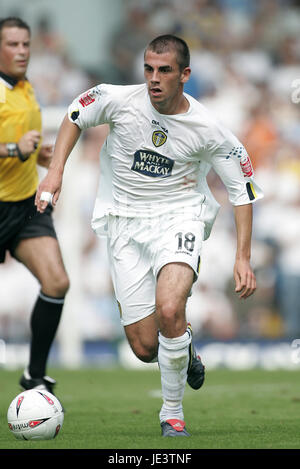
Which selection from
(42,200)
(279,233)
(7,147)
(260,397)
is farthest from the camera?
(279,233)

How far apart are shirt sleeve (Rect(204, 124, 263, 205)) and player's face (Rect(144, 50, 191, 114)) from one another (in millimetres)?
424

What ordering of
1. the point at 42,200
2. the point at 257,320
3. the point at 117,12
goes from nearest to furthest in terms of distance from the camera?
the point at 42,200 < the point at 257,320 < the point at 117,12

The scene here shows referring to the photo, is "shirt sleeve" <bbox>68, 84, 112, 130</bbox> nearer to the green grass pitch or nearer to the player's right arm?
the player's right arm

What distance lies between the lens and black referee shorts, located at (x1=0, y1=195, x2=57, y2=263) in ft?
26.7

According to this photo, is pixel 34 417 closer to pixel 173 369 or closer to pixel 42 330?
pixel 173 369

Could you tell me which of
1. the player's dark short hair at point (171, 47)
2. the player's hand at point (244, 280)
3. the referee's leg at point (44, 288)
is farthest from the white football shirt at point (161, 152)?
the referee's leg at point (44, 288)

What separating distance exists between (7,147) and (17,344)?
6.49 meters

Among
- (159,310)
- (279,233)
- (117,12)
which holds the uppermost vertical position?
(117,12)

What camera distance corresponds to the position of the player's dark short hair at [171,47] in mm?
6367

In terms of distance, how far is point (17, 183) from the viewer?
8.22 metres

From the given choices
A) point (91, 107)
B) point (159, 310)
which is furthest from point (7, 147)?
point (159, 310)

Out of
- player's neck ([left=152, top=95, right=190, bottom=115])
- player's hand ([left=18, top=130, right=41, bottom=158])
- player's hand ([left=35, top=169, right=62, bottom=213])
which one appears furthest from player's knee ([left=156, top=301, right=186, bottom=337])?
player's hand ([left=18, top=130, right=41, bottom=158])

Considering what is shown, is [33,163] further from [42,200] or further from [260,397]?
[260,397]

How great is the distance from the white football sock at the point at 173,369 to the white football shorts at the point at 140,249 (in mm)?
524
